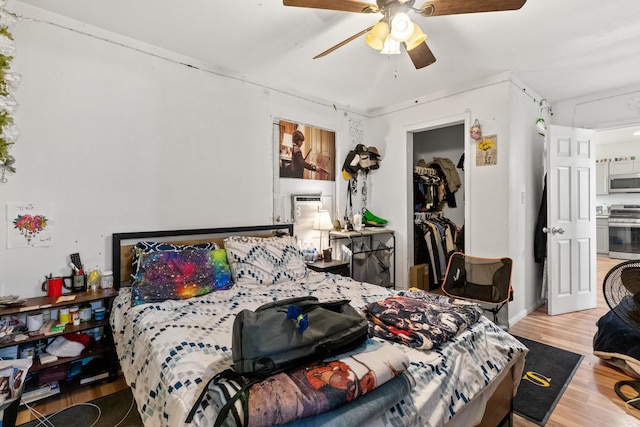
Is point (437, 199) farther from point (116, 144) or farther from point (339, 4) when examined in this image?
point (116, 144)

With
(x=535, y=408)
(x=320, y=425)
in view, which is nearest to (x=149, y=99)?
(x=320, y=425)

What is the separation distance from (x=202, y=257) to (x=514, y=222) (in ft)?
10.1

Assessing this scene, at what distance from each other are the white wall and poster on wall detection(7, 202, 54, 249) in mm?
37

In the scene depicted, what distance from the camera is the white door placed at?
3.39m

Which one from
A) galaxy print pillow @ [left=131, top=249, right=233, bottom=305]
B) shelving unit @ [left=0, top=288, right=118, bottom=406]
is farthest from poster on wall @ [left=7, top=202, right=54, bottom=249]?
galaxy print pillow @ [left=131, top=249, right=233, bottom=305]

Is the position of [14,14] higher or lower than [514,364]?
higher

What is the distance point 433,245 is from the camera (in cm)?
420

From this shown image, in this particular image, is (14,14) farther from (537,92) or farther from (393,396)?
(537,92)

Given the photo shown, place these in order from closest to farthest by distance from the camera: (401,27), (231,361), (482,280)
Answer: (231,361) < (401,27) < (482,280)

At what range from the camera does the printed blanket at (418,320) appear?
4.43 feet

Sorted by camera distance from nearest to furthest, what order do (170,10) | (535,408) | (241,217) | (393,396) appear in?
(393,396) → (535,408) → (170,10) → (241,217)

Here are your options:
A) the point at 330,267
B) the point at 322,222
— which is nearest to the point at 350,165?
the point at 322,222

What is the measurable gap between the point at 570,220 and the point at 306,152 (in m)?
3.17

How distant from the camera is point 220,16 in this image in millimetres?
2135
